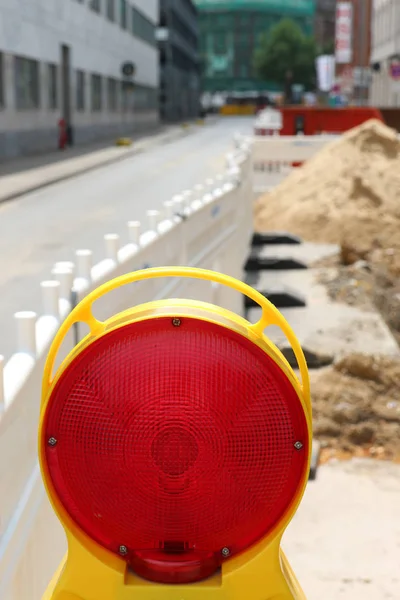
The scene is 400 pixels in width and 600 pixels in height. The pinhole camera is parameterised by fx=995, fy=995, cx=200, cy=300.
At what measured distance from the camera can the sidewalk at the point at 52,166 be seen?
2269 centimetres

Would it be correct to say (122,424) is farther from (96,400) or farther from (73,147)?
(73,147)

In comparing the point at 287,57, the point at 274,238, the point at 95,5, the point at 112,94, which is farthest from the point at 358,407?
the point at 287,57

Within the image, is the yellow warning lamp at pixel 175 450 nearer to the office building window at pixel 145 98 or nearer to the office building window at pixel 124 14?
the office building window at pixel 124 14

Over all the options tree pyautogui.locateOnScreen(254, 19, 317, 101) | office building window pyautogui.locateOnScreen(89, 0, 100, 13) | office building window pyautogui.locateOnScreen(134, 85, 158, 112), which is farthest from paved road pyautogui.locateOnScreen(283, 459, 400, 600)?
tree pyautogui.locateOnScreen(254, 19, 317, 101)

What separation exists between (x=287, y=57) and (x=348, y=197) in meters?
96.1

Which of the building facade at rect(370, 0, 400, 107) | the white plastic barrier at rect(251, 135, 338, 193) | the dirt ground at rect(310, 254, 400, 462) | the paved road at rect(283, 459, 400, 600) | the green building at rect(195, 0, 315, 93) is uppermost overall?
the green building at rect(195, 0, 315, 93)

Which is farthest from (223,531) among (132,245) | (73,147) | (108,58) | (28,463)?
(108,58)

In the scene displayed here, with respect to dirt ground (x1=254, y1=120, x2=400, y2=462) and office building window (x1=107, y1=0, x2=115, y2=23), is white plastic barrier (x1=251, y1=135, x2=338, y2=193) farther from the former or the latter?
office building window (x1=107, y1=0, x2=115, y2=23)

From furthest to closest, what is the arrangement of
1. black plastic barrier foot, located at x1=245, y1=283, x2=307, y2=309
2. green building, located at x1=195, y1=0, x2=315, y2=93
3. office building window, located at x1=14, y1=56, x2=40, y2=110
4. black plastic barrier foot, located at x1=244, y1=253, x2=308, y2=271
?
1. green building, located at x1=195, y1=0, x2=315, y2=93
2. office building window, located at x1=14, y1=56, x2=40, y2=110
3. black plastic barrier foot, located at x1=244, y1=253, x2=308, y2=271
4. black plastic barrier foot, located at x1=245, y1=283, x2=307, y2=309

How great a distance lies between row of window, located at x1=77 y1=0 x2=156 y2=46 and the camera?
49359 mm

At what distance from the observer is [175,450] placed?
243cm

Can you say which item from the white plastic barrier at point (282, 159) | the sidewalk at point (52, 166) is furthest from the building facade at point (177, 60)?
the white plastic barrier at point (282, 159)

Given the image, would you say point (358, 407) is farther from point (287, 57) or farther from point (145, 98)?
point (287, 57)

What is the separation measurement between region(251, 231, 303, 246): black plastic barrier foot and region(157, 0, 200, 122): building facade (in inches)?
2801
